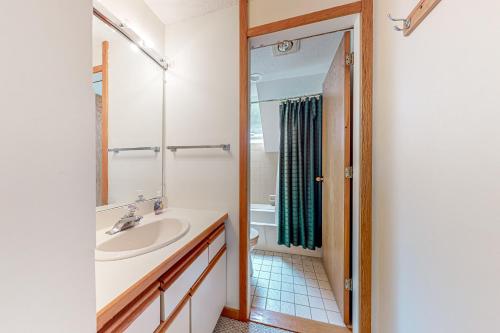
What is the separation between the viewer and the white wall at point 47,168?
284 millimetres

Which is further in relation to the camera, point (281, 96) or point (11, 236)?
point (281, 96)

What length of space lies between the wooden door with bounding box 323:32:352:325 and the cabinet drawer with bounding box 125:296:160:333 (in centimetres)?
115

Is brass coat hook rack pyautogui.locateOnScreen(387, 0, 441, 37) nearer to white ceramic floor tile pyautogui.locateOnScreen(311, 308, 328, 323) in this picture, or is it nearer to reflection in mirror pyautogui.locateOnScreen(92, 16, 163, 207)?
reflection in mirror pyautogui.locateOnScreen(92, 16, 163, 207)

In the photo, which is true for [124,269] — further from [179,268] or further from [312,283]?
[312,283]

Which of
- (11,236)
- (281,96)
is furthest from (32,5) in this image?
(281,96)

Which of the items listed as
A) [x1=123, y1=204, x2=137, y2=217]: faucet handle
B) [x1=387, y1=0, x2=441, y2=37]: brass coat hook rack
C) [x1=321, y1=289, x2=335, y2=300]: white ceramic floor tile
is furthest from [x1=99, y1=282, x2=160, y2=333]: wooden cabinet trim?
[x1=321, y1=289, x2=335, y2=300]: white ceramic floor tile

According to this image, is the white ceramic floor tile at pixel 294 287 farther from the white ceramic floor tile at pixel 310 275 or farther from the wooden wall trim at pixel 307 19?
the wooden wall trim at pixel 307 19

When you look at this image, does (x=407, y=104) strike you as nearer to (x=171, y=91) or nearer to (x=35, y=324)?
(x=35, y=324)

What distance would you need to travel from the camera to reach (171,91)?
149 centimetres

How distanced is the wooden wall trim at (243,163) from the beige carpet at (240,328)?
4 centimetres

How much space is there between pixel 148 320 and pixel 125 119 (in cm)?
112

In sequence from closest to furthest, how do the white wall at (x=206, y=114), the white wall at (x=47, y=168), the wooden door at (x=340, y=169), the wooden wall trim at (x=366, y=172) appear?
the white wall at (x=47, y=168), the wooden wall trim at (x=366, y=172), the wooden door at (x=340, y=169), the white wall at (x=206, y=114)

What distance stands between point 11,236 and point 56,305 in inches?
6.3

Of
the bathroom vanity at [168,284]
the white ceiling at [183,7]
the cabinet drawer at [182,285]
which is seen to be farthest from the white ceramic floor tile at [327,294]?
the white ceiling at [183,7]
